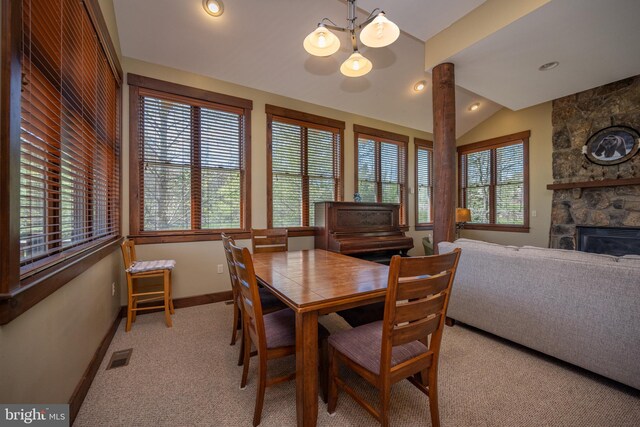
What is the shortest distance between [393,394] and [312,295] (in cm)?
94

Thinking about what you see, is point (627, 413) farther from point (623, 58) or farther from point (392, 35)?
point (623, 58)

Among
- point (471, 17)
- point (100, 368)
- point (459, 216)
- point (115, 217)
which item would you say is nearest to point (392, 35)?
point (471, 17)

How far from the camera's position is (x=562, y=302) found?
1817mm

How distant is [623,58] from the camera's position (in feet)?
10.1

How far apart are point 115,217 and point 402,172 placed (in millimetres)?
4763

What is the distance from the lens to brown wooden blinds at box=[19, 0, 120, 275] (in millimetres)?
1170

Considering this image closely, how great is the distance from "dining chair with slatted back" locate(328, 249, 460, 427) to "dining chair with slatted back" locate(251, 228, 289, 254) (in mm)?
1751

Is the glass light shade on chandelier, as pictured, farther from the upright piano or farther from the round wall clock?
the round wall clock

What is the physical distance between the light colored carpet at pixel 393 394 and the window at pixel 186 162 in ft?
4.68

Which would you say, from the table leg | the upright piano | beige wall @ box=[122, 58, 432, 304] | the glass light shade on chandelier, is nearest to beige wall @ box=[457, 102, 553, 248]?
the upright piano

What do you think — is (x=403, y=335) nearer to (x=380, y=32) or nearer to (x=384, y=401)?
(x=384, y=401)

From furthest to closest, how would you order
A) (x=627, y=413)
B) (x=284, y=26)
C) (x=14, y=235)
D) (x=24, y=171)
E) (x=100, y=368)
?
(x=284, y=26) < (x=100, y=368) < (x=627, y=413) < (x=24, y=171) < (x=14, y=235)

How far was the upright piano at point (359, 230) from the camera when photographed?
3.78m

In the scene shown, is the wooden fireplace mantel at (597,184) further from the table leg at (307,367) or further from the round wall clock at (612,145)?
the table leg at (307,367)
